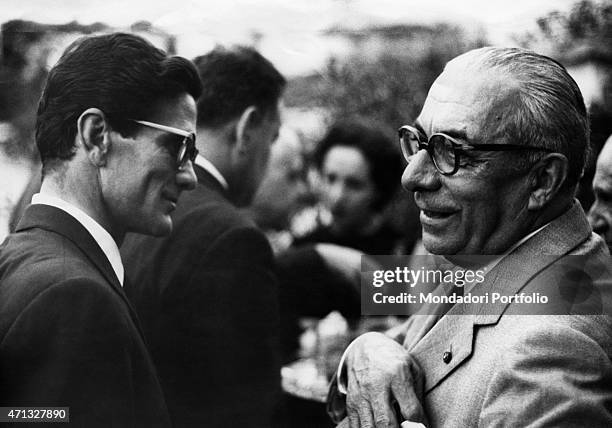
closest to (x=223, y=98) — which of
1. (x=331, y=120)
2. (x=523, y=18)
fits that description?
(x=331, y=120)

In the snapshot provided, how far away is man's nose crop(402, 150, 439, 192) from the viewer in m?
2.57

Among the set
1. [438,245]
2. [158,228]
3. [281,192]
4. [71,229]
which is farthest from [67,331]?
[438,245]

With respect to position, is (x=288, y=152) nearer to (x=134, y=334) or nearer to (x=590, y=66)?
(x=134, y=334)

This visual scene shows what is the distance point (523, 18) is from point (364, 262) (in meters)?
1.14

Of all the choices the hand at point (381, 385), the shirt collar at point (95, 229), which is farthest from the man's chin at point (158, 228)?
the hand at point (381, 385)

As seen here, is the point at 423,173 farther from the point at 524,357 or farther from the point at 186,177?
the point at 186,177

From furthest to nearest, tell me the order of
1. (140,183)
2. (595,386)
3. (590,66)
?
(590,66) < (140,183) < (595,386)

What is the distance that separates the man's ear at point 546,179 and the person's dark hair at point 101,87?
4.19 ft

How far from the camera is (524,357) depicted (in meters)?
2.26

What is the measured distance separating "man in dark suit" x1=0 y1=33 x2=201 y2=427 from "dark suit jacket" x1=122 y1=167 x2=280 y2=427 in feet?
0.24

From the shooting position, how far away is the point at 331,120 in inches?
133

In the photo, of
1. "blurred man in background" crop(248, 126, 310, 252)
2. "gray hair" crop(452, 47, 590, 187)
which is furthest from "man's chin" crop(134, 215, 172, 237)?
"gray hair" crop(452, 47, 590, 187)

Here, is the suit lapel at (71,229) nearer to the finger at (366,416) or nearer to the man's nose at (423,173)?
the finger at (366,416)

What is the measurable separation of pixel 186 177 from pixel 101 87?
16.6 inches
